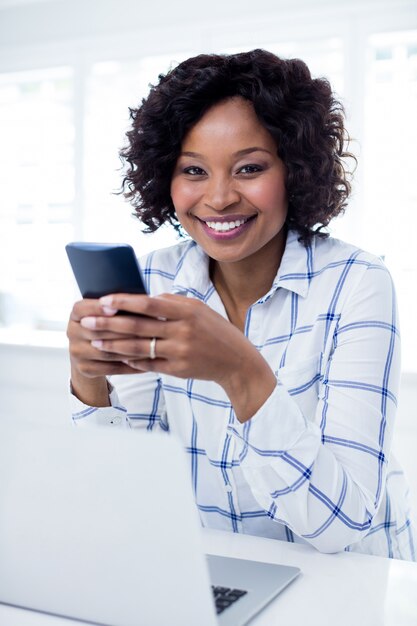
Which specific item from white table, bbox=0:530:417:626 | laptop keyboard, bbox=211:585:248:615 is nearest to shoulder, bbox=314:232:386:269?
white table, bbox=0:530:417:626

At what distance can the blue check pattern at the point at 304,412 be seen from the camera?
1076 mm

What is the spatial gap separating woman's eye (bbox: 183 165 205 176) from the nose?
50 mm

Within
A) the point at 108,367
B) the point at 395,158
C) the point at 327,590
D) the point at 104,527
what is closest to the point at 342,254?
the point at 108,367

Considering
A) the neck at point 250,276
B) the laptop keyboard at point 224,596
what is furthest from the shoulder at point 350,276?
the laptop keyboard at point 224,596

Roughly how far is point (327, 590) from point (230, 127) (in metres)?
0.82

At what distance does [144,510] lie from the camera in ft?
2.36

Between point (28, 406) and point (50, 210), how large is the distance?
38.6 inches

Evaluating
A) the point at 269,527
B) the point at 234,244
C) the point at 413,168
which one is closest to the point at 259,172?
the point at 234,244

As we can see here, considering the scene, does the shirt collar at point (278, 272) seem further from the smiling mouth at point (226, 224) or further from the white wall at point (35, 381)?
the white wall at point (35, 381)

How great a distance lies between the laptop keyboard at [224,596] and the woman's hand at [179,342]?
0.24m

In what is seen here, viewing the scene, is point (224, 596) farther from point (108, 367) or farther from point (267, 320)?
point (267, 320)

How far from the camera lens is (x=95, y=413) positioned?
129 cm

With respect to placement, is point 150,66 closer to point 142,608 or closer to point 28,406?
point 28,406

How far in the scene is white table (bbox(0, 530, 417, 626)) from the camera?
0.86 metres
